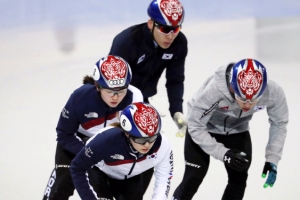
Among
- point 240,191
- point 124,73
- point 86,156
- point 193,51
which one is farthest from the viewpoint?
point 193,51

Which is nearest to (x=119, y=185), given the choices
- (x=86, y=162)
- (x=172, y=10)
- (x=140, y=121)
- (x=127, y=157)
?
(x=127, y=157)

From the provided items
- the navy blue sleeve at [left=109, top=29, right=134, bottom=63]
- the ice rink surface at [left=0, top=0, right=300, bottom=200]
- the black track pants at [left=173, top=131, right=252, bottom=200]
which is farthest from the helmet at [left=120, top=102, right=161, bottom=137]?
the ice rink surface at [left=0, top=0, right=300, bottom=200]

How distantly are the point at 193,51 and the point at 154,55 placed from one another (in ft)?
10.6

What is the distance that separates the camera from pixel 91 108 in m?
4.62

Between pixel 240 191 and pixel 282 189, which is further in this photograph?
pixel 282 189

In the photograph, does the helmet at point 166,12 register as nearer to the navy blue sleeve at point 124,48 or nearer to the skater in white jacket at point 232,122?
the navy blue sleeve at point 124,48

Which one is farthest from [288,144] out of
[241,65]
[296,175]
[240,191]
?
[241,65]

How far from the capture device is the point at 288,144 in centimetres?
635

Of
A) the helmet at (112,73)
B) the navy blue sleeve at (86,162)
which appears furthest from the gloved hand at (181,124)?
the navy blue sleeve at (86,162)

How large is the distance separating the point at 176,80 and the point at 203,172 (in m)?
0.94

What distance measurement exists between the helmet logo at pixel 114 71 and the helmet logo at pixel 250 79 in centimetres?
78

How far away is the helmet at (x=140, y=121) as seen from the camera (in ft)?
13.3

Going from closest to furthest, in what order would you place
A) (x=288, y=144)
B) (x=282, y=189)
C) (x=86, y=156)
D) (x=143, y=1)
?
1. (x=86, y=156)
2. (x=282, y=189)
3. (x=288, y=144)
4. (x=143, y=1)

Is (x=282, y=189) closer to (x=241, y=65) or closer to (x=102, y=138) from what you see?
(x=241, y=65)
